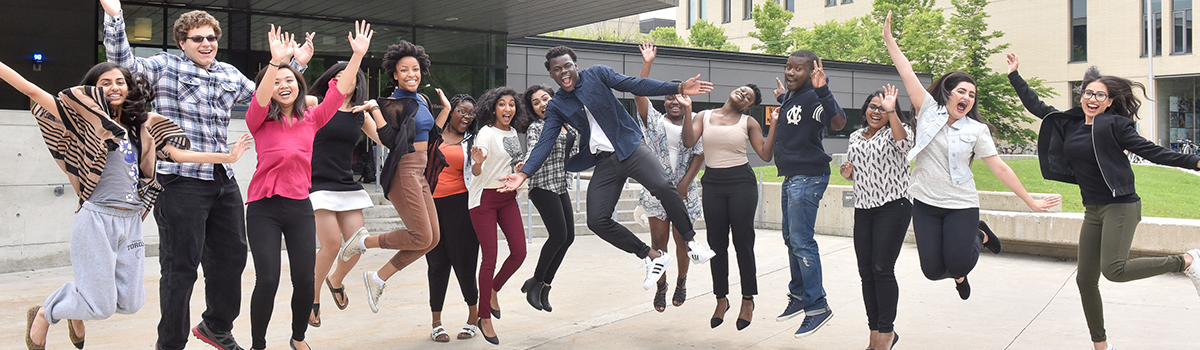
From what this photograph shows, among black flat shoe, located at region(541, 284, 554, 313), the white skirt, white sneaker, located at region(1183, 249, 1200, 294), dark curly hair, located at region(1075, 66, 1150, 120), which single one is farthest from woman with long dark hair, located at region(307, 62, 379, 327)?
white sneaker, located at region(1183, 249, 1200, 294)

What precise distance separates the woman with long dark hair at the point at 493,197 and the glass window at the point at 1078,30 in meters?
42.5

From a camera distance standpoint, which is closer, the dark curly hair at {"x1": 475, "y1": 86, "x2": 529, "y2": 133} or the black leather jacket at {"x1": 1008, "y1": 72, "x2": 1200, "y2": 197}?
the black leather jacket at {"x1": 1008, "y1": 72, "x2": 1200, "y2": 197}

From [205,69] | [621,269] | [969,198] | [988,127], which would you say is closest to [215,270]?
[205,69]

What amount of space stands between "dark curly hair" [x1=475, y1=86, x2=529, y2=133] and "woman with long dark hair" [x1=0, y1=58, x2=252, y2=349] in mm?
2203

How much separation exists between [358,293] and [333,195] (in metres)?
2.37

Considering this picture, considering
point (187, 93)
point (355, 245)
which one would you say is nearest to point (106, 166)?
point (187, 93)

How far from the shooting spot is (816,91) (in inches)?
216

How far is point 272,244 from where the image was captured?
4.40 metres

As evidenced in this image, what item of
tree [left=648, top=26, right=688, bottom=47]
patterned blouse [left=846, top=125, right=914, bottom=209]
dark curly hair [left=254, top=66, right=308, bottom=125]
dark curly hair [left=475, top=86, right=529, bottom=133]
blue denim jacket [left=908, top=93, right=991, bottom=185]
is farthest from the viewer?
tree [left=648, top=26, right=688, bottom=47]

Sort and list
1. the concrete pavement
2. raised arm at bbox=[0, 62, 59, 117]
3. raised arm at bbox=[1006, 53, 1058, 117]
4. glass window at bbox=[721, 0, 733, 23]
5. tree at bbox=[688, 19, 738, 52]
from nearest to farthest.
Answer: raised arm at bbox=[0, 62, 59, 117]
raised arm at bbox=[1006, 53, 1058, 117]
the concrete pavement
tree at bbox=[688, 19, 738, 52]
glass window at bbox=[721, 0, 733, 23]

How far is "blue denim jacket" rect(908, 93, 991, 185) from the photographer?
492cm

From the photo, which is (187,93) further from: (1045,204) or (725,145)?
(1045,204)

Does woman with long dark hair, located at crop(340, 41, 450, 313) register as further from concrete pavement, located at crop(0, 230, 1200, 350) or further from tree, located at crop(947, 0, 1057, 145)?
tree, located at crop(947, 0, 1057, 145)

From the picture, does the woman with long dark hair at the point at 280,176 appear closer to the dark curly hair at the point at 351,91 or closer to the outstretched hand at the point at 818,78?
the dark curly hair at the point at 351,91
